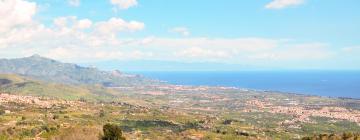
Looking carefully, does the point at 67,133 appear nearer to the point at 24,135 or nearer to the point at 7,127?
the point at 24,135

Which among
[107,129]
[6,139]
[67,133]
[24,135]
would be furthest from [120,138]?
[24,135]

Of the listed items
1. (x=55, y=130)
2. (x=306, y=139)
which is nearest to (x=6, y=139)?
(x=55, y=130)

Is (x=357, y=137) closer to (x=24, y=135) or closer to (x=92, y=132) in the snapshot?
(x=92, y=132)

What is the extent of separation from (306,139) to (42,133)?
305ft

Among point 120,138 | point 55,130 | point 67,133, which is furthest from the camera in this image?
point 55,130

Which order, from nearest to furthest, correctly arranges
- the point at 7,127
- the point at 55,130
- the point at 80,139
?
the point at 80,139
the point at 55,130
the point at 7,127

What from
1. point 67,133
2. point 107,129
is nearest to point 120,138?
point 107,129

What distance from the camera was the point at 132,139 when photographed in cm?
18700

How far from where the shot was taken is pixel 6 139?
15500 centimetres

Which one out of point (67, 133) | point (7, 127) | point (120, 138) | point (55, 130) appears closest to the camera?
point (120, 138)

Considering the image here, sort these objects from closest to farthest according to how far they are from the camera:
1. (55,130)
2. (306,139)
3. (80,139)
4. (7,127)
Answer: (80,139) < (306,139) < (55,130) < (7,127)

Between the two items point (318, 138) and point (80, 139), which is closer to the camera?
point (80, 139)

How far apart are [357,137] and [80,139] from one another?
76.5 metres

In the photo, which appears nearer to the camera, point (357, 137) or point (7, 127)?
point (357, 137)
